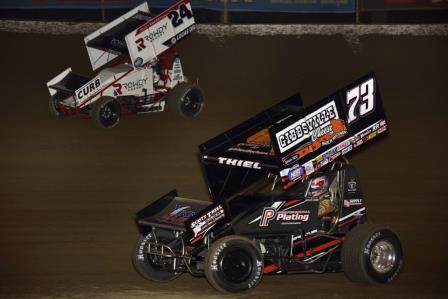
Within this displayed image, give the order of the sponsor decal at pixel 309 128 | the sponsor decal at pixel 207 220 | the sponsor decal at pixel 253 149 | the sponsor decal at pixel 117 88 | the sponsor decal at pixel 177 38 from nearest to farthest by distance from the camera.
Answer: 1. the sponsor decal at pixel 207 220
2. the sponsor decal at pixel 309 128
3. the sponsor decal at pixel 253 149
4. the sponsor decal at pixel 117 88
5. the sponsor decal at pixel 177 38

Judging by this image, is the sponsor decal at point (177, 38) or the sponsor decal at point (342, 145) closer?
the sponsor decal at point (342, 145)

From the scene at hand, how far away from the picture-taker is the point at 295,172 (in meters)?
7.77

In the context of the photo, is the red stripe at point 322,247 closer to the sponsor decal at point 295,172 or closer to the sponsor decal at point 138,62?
the sponsor decal at point 295,172

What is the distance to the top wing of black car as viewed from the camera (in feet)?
25.5

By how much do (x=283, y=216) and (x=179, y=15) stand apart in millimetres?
7874

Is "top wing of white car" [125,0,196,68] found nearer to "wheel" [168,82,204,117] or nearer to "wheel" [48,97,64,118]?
"wheel" [168,82,204,117]

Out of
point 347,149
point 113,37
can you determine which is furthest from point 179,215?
point 113,37

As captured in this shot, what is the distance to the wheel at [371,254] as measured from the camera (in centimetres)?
776

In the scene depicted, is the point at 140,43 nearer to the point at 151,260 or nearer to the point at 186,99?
the point at 186,99

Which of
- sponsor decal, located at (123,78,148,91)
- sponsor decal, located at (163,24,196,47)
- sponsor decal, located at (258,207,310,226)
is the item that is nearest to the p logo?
sponsor decal, located at (258,207,310,226)

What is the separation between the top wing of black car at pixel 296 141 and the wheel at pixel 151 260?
0.61 meters

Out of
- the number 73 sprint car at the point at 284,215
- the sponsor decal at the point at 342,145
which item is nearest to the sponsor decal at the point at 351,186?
the number 73 sprint car at the point at 284,215

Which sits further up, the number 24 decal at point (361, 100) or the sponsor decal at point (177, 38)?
the sponsor decal at point (177, 38)

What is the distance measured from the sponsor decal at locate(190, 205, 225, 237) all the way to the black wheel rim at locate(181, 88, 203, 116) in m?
7.27
